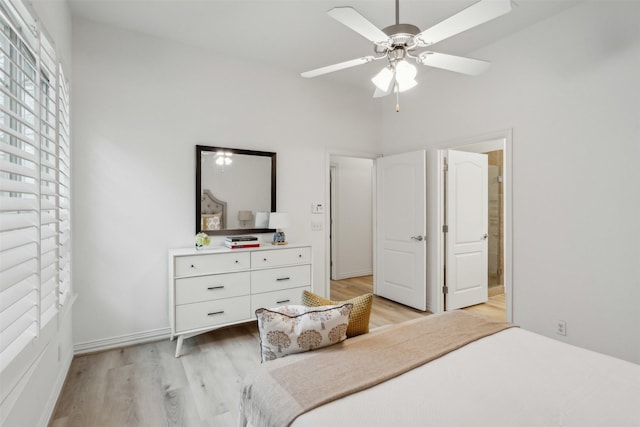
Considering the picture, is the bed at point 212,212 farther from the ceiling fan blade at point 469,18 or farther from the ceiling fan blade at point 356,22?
the ceiling fan blade at point 469,18

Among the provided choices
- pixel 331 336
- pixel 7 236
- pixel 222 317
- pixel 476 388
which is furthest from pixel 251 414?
pixel 222 317

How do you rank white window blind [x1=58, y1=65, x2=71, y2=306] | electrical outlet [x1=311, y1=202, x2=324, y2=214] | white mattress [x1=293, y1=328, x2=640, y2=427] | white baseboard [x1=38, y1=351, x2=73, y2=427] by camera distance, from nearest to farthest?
white mattress [x1=293, y1=328, x2=640, y2=427]
white baseboard [x1=38, y1=351, x2=73, y2=427]
white window blind [x1=58, y1=65, x2=71, y2=306]
electrical outlet [x1=311, y1=202, x2=324, y2=214]

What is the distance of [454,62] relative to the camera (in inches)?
71.5

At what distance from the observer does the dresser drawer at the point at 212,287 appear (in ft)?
8.54

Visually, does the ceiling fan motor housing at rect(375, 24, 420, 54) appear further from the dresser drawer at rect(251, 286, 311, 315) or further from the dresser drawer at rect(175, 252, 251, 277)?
the dresser drawer at rect(251, 286, 311, 315)

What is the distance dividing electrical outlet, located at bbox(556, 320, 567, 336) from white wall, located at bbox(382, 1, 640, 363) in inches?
1.1

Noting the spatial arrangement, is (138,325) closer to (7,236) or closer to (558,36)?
(7,236)

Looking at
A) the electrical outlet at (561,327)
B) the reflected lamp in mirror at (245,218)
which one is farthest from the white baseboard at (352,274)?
the electrical outlet at (561,327)

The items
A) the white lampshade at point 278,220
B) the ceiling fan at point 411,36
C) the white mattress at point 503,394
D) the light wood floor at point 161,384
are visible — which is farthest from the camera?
the white lampshade at point 278,220

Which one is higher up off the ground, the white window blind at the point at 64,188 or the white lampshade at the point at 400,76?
the white lampshade at the point at 400,76

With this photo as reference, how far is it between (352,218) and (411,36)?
403cm

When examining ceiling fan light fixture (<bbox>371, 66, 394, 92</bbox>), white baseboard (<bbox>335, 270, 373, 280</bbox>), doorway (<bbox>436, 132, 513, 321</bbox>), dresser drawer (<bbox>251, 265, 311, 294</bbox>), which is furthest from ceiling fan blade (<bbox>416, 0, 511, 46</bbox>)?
white baseboard (<bbox>335, 270, 373, 280</bbox>)

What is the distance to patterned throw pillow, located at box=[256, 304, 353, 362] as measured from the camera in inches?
55.4

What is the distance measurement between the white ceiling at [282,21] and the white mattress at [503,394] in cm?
214
